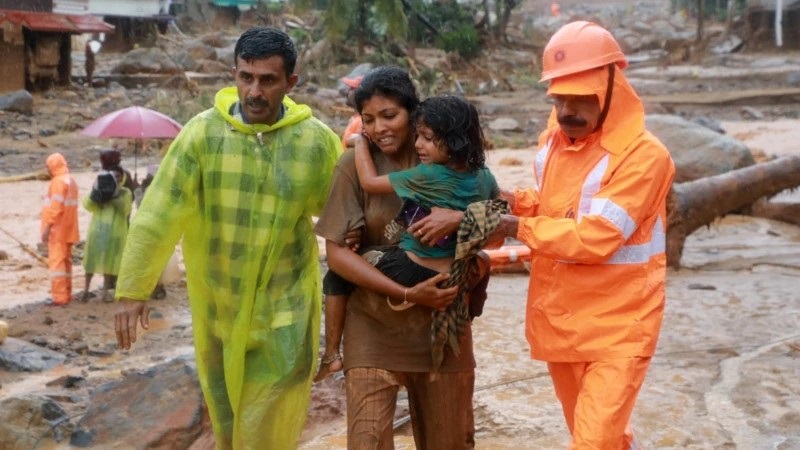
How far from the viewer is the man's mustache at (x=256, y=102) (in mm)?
3734

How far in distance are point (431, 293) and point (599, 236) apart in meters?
0.54

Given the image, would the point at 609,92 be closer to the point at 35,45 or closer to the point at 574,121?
the point at 574,121

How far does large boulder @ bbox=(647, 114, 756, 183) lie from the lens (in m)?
12.9

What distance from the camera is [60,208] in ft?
31.3

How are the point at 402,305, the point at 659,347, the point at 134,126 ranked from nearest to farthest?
the point at 402,305, the point at 659,347, the point at 134,126

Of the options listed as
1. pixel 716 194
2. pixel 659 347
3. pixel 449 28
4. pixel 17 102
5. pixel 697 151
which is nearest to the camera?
pixel 659 347

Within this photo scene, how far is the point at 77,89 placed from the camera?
26.6 metres

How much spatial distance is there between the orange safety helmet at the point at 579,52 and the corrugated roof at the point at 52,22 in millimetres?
23492

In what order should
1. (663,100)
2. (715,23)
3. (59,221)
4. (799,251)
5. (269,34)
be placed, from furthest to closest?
(715,23)
(663,100)
(799,251)
(59,221)
(269,34)

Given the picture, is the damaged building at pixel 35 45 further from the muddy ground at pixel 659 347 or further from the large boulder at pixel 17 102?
the muddy ground at pixel 659 347

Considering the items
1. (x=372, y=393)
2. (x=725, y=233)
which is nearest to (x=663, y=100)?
(x=725, y=233)

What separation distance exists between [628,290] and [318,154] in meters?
1.16

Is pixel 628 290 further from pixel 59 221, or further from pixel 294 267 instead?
pixel 59 221

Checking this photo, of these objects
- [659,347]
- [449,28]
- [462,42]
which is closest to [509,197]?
[659,347]
